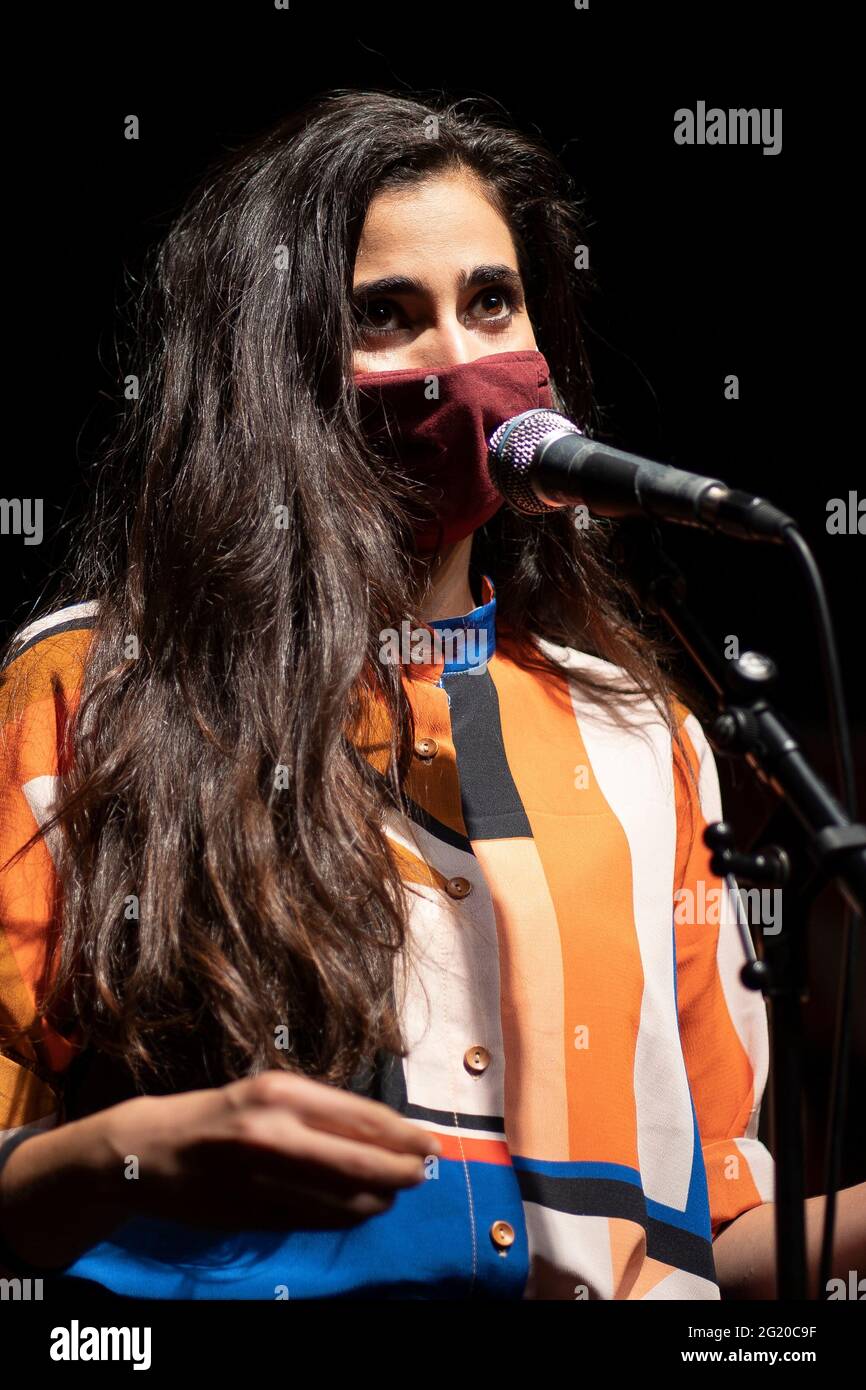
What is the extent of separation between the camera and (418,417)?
1688 mm

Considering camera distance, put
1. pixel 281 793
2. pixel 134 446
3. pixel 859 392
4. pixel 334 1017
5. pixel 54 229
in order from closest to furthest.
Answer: pixel 334 1017 < pixel 281 793 < pixel 134 446 < pixel 54 229 < pixel 859 392

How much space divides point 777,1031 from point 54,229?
6.42 ft

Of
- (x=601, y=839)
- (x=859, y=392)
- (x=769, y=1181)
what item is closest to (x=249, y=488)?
(x=601, y=839)

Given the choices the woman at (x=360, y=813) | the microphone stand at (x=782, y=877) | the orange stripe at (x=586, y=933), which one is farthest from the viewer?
the orange stripe at (x=586, y=933)

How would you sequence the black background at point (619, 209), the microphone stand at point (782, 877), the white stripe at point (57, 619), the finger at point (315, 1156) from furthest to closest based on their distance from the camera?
the black background at point (619, 209), the white stripe at point (57, 619), the microphone stand at point (782, 877), the finger at point (315, 1156)

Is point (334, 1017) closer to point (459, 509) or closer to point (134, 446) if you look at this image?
point (459, 509)

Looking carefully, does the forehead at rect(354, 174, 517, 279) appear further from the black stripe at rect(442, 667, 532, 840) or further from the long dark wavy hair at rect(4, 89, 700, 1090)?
the black stripe at rect(442, 667, 532, 840)

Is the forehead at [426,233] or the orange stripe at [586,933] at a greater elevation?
the forehead at [426,233]

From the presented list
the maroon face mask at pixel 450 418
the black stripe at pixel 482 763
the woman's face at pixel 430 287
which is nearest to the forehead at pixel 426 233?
the woman's face at pixel 430 287

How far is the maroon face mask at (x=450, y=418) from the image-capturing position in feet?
5.41

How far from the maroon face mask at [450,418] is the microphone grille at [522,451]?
0.23 metres

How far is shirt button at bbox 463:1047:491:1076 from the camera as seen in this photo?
154 cm

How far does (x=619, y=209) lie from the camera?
258 cm

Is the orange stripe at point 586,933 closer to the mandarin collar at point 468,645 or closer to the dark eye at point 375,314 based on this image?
the mandarin collar at point 468,645
